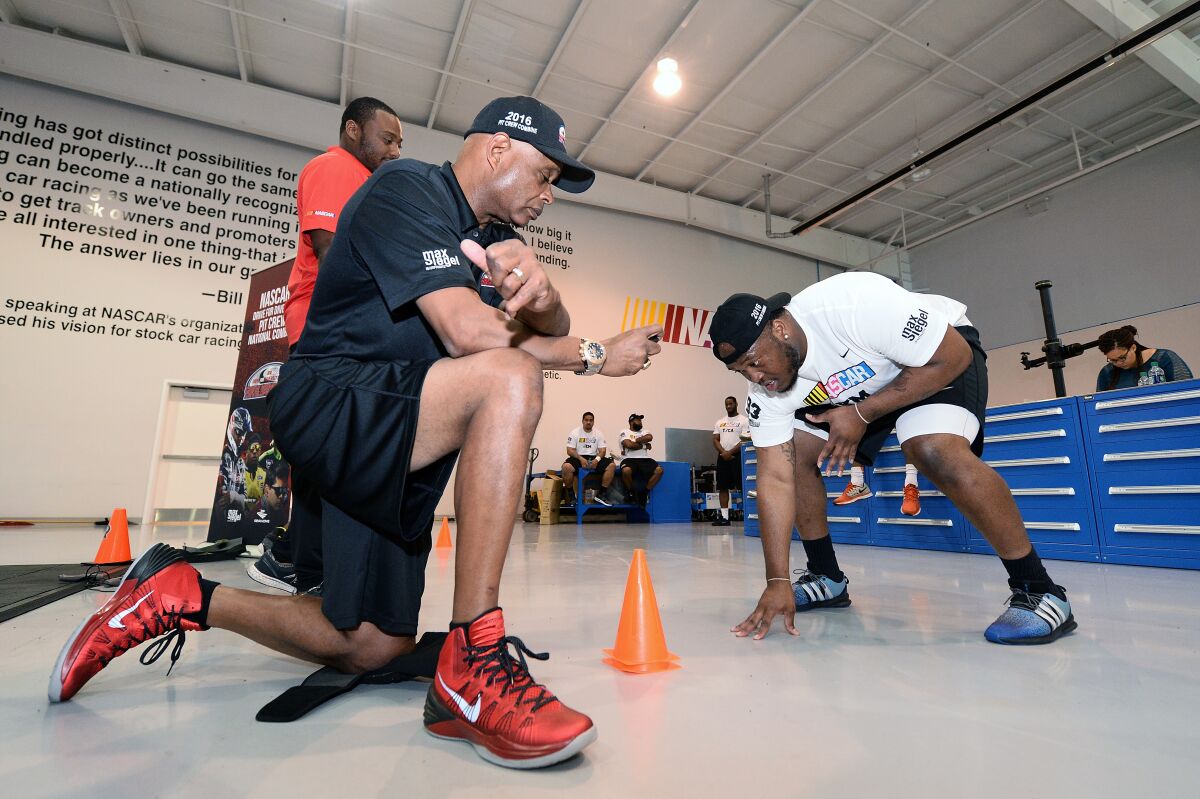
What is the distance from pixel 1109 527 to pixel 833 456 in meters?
2.54

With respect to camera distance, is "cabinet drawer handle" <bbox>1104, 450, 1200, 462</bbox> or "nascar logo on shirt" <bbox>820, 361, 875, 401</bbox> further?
"cabinet drawer handle" <bbox>1104, 450, 1200, 462</bbox>

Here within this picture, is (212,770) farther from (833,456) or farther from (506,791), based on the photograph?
(833,456)

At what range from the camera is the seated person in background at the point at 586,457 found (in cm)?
682

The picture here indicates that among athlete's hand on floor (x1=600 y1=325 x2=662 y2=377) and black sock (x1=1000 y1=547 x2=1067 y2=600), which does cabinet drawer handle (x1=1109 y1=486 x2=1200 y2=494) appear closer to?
black sock (x1=1000 y1=547 x2=1067 y2=600)

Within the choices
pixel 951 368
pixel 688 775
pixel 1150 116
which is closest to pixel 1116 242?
pixel 1150 116

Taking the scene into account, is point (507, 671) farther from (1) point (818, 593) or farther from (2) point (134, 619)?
(1) point (818, 593)

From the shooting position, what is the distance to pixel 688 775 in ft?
2.43

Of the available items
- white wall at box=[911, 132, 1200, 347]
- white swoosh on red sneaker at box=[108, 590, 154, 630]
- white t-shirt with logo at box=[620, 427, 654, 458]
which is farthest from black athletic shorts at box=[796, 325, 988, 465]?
white wall at box=[911, 132, 1200, 347]

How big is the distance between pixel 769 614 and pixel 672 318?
7.47 metres

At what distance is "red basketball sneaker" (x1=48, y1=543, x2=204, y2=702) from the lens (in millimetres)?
1002

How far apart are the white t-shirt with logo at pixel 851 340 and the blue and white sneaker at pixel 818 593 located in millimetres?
496

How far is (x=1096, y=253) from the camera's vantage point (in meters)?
7.81

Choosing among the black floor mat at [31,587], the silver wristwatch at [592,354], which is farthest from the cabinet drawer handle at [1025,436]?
the black floor mat at [31,587]

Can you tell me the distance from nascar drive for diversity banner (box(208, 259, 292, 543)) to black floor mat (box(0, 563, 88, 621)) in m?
0.75
